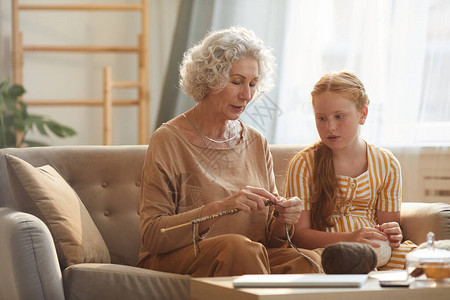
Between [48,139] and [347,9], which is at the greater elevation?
[347,9]

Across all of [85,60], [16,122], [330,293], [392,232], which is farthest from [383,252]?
[85,60]

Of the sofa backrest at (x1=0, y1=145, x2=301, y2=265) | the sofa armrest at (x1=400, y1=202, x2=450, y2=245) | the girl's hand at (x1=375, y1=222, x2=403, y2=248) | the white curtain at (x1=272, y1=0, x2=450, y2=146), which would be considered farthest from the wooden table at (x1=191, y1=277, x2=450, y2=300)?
the white curtain at (x1=272, y1=0, x2=450, y2=146)

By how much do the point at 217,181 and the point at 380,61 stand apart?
1549mm

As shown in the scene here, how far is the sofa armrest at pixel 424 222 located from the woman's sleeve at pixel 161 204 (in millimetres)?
776

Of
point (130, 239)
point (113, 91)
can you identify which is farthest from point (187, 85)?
point (113, 91)

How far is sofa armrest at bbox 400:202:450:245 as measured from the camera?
6.95 feet

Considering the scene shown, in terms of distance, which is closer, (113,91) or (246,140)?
(246,140)

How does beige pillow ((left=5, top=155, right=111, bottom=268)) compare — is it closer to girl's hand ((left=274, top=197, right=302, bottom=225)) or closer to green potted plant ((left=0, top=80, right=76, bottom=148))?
girl's hand ((left=274, top=197, right=302, bottom=225))

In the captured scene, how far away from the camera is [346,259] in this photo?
147 cm

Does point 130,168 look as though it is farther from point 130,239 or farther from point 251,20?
point 251,20

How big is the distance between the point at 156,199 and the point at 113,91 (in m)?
2.41

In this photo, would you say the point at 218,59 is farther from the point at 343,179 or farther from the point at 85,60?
the point at 85,60

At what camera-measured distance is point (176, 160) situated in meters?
2.02

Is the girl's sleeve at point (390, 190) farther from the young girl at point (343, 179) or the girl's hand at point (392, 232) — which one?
the girl's hand at point (392, 232)
